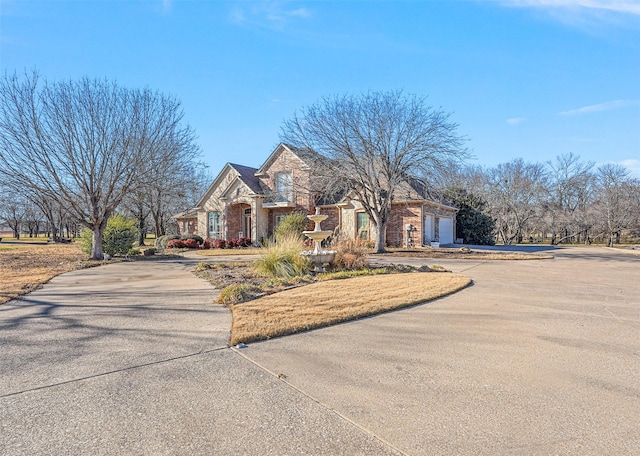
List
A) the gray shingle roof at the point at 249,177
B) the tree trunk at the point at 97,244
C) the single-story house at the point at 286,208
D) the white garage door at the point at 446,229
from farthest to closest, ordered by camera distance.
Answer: the gray shingle roof at the point at 249,177, the white garage door at the point at 446,229, the single-story house at the point at 286,208, the tree trunk at the point at 97,244

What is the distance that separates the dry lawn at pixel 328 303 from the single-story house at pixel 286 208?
14299 mm

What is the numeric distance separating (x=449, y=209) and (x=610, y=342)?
962 inches

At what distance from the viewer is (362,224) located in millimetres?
25641

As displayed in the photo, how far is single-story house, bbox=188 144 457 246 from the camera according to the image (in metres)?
24.1

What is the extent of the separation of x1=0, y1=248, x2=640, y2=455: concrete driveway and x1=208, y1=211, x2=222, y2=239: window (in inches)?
925

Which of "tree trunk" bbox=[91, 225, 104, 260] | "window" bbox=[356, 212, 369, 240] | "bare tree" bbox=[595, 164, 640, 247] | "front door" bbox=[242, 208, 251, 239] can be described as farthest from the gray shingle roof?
"bare tree" bbox=[595, 164, 640, 247]

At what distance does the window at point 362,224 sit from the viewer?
2544 centimetres

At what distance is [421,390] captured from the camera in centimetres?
341

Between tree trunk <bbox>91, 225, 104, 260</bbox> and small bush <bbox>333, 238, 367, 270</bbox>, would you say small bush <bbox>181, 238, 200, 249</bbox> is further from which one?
small bush <bbox>333, 238, 367, 270</bbox>

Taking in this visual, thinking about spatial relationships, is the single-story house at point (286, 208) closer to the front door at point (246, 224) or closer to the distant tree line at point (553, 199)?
the front door at point (246, 224)

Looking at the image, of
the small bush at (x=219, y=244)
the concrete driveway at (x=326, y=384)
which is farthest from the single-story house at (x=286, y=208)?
the concrete driveway at (x=326, y=384)

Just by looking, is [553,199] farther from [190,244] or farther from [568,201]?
[190,244]

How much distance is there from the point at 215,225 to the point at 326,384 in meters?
28.0

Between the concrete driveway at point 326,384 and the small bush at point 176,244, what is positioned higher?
the small bush at point 176,244
